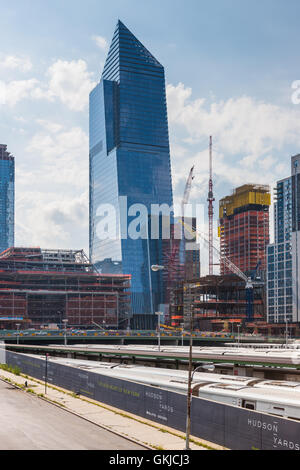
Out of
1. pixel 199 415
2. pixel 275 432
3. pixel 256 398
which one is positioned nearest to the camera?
pixel 275 432

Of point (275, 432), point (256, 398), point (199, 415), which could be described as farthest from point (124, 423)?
point (275, 432)

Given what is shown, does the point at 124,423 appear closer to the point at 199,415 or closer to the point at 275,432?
the point at 199,415

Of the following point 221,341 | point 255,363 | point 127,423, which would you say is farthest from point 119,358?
point 221,341

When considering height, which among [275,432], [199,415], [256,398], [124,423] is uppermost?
[256,398]

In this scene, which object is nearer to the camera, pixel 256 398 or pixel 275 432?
pixel 275 432

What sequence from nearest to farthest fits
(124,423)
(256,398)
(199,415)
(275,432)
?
(275,432) → (256,398) → (199,415) → (124,423)

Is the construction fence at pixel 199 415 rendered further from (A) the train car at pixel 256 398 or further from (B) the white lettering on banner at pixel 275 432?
(A) the train car at pixel 256 398

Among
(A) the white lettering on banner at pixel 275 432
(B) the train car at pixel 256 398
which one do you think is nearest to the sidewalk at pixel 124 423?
(B) the train car at pixel 256 398

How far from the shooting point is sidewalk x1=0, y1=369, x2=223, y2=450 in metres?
39.3

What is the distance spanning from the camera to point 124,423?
46.7 meters

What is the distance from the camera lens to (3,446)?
37281 mm

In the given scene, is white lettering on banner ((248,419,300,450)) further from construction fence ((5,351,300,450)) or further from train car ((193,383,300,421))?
train car ((193,383,300,421))

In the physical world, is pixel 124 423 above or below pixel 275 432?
below
